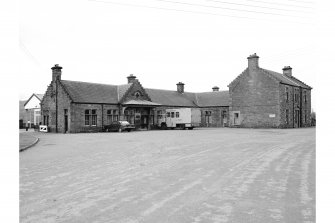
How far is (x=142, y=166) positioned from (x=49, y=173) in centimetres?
293

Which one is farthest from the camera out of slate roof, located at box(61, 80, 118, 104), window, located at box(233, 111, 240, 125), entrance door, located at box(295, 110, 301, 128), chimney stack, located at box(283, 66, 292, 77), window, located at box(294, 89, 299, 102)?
chimney stack, located at box(283, 66, 292, 77)

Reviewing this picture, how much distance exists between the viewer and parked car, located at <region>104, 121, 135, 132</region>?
115ft

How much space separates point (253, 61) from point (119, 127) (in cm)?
2025

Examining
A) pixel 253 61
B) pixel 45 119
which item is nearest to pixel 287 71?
pixel 253 61

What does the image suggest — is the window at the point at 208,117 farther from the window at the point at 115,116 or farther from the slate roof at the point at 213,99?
the window at the point at 115,116

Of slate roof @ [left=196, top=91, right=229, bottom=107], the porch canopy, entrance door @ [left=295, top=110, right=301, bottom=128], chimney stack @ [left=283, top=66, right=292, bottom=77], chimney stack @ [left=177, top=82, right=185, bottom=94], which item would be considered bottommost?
entrance door @ [left=295, top=110, right=301, bottom=128]

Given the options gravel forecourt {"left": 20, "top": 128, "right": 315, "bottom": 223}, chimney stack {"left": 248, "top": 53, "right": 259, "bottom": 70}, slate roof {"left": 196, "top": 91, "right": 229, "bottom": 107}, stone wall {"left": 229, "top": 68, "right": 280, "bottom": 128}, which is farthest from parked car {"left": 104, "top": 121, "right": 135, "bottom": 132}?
gravel forecourt {"left": 20, "top": 128, "right": 315, "bottom": 223}

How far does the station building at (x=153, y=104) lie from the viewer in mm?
35594

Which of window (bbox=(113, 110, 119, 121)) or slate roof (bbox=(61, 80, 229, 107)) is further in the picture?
window (bbox=(113, 110, 119, 121))

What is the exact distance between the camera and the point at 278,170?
9.25 m

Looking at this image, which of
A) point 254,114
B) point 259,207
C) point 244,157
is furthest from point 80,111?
point 259,207

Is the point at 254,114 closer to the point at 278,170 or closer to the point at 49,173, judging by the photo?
the point at 278,170

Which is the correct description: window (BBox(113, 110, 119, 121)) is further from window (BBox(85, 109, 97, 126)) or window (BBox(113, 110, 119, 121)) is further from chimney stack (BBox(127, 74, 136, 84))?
chimney stack (BBox(127, 74, 136, 84))
